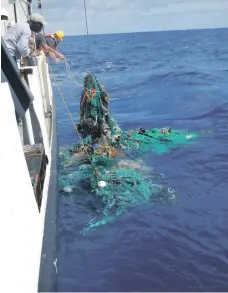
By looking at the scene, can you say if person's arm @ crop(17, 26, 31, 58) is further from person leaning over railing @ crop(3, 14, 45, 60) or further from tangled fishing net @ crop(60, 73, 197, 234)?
tangled fishing net @ crop(60, 73, 197, 234)

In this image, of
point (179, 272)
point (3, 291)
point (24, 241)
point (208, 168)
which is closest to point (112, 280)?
point (179, 272)

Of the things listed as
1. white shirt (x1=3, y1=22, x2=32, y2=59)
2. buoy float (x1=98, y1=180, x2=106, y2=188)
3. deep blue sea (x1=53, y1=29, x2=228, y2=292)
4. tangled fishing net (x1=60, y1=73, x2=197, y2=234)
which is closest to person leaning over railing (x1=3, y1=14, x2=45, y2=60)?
white shirt (x1=3, y1=22, x2=32, y2=59)

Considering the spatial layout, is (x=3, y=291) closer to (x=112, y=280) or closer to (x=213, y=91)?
A: (x=112, y=280)

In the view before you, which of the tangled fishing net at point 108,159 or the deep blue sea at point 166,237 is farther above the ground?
the tangled fishing net at point 108,159

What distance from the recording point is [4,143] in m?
2.65

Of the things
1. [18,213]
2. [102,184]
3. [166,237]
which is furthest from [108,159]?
[18,213]

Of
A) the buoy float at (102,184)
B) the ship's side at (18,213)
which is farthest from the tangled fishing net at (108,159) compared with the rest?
the ship's side at (18,213)

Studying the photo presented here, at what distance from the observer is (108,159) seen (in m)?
8.88

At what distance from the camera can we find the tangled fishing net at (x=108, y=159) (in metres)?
7.30

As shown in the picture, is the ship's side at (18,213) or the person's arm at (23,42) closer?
the ship's side at (18,213)

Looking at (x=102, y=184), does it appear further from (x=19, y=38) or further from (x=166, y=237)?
(x=19, y=38)

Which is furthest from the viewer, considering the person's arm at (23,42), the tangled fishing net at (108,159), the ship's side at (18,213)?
the tangled fishing net at (108,159)

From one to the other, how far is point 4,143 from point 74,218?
180 inches

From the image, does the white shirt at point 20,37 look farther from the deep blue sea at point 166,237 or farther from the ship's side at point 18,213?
the deep blue sea at point 166,237
